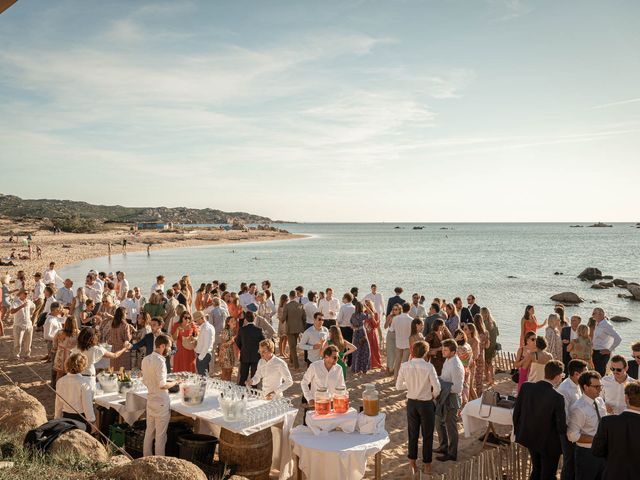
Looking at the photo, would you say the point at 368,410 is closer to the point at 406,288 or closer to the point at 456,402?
the point at 456,402

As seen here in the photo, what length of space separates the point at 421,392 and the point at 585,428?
6.05 ft

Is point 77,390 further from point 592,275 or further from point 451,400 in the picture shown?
point 592,275

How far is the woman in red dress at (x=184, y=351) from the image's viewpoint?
30.2 feet

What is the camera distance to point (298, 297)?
39.6 ft

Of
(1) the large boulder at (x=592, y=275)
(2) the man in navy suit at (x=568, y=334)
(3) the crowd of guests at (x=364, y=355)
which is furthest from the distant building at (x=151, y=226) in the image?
(2) the man in navy suit at (x=568, y=334)

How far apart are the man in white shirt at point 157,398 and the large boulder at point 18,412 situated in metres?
1.41

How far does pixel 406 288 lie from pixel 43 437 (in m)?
33.1

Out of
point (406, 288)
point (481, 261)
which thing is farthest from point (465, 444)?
point (481, 261)

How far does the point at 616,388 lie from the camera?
6.05 metres

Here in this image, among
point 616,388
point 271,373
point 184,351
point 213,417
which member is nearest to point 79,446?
point 213,417

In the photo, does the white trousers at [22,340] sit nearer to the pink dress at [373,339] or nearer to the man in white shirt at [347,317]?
the man in white shirt at [347,317]

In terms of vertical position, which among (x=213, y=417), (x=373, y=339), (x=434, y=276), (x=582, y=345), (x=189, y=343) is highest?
(x=582, y=345)

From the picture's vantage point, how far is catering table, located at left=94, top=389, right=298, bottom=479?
5.75 meters

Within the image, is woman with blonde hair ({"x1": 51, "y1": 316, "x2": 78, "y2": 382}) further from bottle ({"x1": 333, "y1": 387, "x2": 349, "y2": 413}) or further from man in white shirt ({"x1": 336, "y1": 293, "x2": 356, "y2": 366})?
man in white shirt ({"x1": 336, "y1": 293, "x2": 356, "y2": 366})
